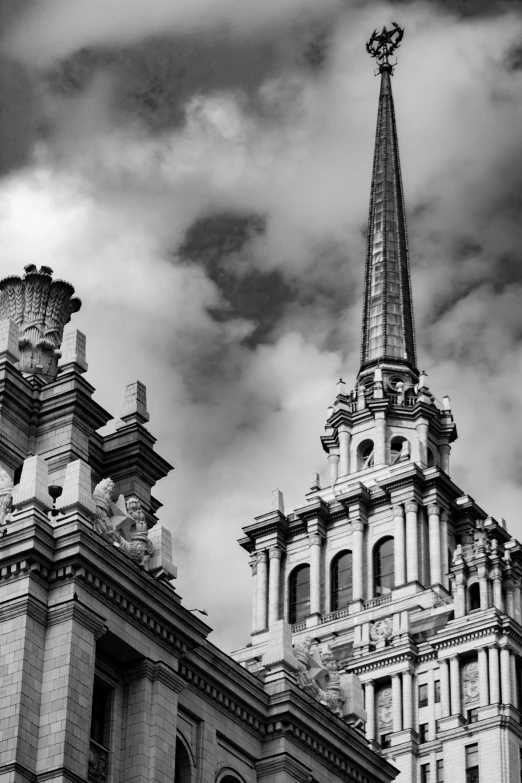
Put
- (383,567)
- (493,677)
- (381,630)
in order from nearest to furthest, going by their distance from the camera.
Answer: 1. (493,677)
2. (381,630)
3. (383,567)

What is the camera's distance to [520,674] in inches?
4801

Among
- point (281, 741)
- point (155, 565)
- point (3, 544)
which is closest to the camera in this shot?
point (3, 544)

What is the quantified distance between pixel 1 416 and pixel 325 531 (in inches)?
2896

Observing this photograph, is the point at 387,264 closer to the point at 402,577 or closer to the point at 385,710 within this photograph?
the point at 402,577

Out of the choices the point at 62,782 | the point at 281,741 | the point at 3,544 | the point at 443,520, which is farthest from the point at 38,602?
the point at 443,520

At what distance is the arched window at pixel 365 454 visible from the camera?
144 metres

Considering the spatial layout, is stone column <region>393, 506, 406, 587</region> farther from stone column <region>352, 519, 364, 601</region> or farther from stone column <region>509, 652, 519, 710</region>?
stone column <region>509, 652, 519, 710</region>

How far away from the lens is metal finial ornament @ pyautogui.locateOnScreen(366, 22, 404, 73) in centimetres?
18625

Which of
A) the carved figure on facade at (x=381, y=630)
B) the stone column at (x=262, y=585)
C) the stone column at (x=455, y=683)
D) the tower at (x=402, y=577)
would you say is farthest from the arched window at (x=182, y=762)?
the stone column at (x=262, y=585)

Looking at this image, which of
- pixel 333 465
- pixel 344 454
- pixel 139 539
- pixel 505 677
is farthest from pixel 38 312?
pixel 333 465

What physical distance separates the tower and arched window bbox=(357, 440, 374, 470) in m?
0.15

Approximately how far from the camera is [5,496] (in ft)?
187

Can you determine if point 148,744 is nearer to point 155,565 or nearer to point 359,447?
point 155,565

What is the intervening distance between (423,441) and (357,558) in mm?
12570
